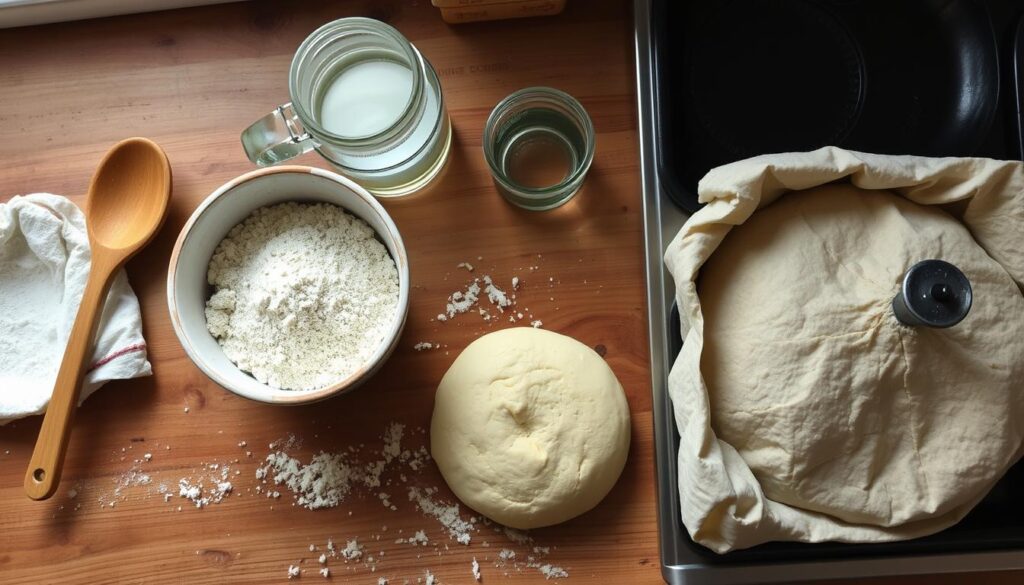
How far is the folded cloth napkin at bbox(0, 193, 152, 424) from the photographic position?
2.30ft

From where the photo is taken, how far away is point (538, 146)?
0.76 m

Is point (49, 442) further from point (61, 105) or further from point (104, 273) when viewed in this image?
point (61, 105)

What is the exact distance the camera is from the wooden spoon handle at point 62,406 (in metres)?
0.67

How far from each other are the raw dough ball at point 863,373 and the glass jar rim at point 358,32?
328mm

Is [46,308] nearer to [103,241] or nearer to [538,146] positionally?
[103,241]

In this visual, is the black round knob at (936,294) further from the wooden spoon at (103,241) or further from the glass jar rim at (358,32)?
the wooden spoon at (103,241)

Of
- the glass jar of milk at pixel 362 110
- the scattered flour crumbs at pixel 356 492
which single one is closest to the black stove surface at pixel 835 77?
the glass jar of milk at pixel 362 110

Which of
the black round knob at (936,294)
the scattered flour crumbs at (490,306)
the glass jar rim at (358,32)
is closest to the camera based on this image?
the black round knob at (936,294)

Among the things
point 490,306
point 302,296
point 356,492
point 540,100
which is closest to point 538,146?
point 540,100

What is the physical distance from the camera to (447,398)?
2.23 feet

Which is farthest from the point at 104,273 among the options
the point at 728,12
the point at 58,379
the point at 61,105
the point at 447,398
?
the point at 728,12

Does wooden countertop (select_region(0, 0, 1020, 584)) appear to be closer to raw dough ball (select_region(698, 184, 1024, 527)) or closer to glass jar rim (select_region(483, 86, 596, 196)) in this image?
glass jar rim (select_region(483, 86, 596, 196))

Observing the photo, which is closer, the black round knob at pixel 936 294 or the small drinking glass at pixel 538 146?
the black round knob at pixel 936 294

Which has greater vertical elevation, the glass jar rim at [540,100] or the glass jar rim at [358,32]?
the glass jar rim at [358,32]
